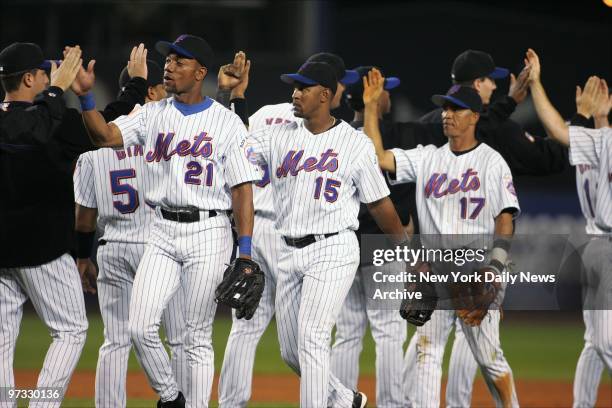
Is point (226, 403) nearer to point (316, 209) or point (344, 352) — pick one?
point (344, 352)

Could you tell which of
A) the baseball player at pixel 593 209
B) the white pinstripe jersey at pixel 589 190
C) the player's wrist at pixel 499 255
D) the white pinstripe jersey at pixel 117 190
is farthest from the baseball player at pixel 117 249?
the white pinstripe jersey at pixel 589 190

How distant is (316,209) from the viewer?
5367mm

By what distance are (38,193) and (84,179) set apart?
56cm

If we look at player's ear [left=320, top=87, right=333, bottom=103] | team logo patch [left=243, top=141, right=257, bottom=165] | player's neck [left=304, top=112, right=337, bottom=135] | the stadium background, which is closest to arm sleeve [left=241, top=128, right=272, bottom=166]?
team logo patch [left=243, top=141, right=257, bottom=165]

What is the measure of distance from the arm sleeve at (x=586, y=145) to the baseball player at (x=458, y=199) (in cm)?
60

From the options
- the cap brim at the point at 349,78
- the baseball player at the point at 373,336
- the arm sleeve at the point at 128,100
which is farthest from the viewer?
the cap brim at the point at 349,78

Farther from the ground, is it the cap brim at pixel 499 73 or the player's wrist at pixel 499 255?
the cap brim at pixel 499 73

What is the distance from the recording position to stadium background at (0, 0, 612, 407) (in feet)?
40.9

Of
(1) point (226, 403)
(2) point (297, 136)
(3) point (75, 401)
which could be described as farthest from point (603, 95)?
(3) point (75, 401)

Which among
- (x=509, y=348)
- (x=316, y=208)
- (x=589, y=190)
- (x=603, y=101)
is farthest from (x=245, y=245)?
(x=509, y=348)

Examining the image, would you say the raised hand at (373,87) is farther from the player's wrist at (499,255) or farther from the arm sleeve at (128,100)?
the arm sleeve at (128,100)

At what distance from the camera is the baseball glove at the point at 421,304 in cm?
573

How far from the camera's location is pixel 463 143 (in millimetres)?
6246

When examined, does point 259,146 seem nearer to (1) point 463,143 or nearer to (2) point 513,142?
(1) point 463,143
